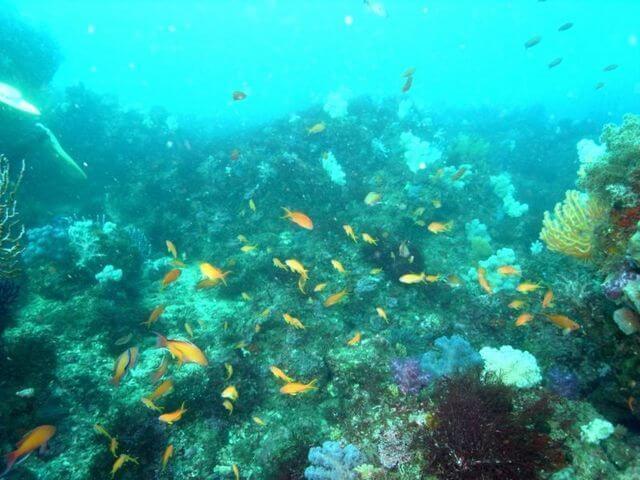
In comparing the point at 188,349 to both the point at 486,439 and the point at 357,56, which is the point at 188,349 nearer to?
the point at 486,439

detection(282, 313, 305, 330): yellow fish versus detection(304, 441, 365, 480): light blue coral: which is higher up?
detection(282, 313, 305, 330): yellow fish

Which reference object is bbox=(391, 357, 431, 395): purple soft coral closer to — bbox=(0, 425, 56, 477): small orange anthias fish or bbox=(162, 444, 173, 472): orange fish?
bbox=(162, 444, 173, 472): orange fish

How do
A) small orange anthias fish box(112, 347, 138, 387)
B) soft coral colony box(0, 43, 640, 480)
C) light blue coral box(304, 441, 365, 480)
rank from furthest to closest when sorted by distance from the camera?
small orange anthias fish box(112, 347, 138, 387), light blue coral box(304, 441, 365, 480), soft coral colony box(0, 43, 640, 480)

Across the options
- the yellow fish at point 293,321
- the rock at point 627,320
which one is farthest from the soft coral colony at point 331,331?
the yellow fish at point 293,321

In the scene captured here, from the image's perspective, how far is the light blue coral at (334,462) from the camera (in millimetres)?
3732

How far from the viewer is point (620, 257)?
142 inches

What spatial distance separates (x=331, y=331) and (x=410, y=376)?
191 centimetres

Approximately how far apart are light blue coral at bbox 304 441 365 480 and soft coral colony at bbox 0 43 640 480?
0.02m

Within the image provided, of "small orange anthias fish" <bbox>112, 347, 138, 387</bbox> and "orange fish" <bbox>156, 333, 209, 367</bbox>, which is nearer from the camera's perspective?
"orange fish" <bbox>156, 333, 209, 367</bbox>

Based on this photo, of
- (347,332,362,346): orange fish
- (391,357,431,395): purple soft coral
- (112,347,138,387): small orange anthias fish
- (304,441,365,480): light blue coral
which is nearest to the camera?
(304,441,365,480): light blue coral

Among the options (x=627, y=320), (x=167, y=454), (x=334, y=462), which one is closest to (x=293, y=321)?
(x=334, y=462)

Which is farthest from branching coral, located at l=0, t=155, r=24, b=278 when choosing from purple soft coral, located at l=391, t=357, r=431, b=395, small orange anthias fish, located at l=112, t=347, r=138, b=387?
purple soft coral, located at l=391, t=357, r=431, b=395

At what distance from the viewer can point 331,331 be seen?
6270 millimetres

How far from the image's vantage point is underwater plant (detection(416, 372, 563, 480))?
A: 10.1 feet
